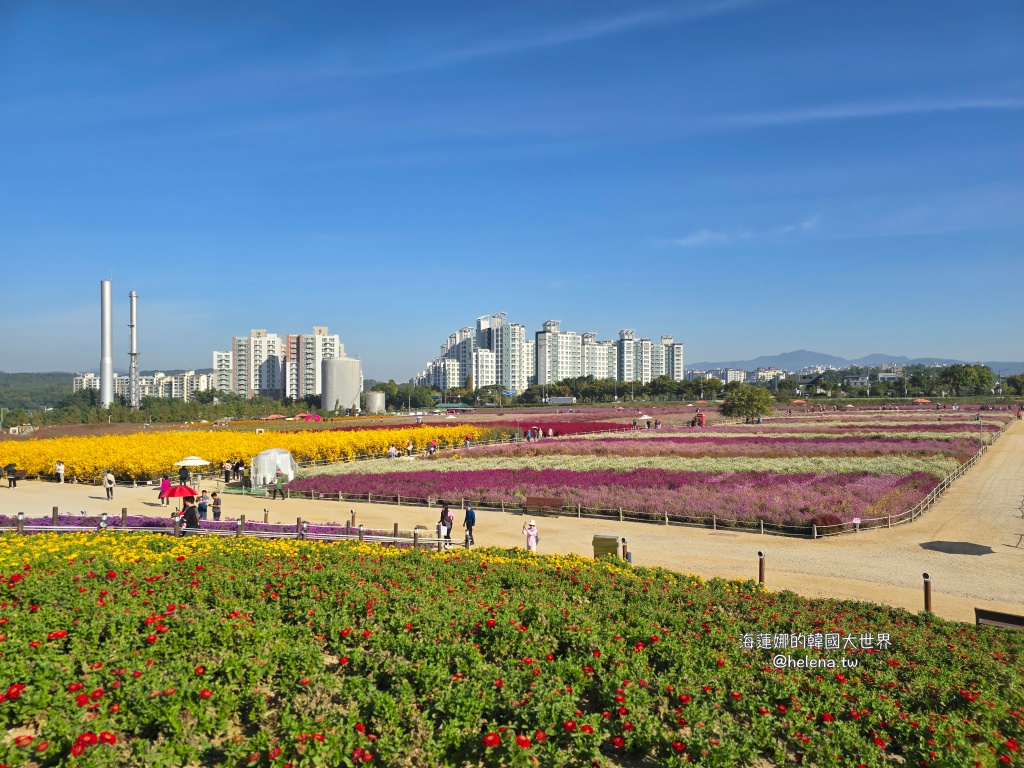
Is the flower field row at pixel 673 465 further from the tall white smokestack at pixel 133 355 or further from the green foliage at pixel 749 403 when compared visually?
the tall white smokestack at pixel 133 355

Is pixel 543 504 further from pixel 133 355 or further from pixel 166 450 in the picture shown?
pixel 133 355

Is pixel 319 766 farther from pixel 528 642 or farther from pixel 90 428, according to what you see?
pixel 90 428

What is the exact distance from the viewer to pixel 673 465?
3853 centimetres

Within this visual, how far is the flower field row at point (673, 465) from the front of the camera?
3616 centimetres

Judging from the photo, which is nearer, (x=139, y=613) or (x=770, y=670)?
(x=770, y=670)

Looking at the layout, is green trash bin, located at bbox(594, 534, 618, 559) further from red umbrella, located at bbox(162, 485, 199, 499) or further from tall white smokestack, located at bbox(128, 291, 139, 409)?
tall white smokestack, located at bbox(128, 291, 139, 409)

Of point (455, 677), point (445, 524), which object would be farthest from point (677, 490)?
point (455, 677)

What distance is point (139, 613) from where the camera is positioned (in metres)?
9.32

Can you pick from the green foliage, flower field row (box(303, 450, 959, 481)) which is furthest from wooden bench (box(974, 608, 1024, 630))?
the green foliage

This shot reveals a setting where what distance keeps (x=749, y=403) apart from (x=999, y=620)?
2757 inches

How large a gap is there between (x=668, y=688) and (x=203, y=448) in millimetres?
41767

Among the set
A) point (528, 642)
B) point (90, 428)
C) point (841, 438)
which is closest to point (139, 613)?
point (528, 642)

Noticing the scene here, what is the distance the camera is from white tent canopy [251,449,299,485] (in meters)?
36.9

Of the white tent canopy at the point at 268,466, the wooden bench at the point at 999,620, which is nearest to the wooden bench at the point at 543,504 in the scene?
the white tent canopy at the point at 268,466
